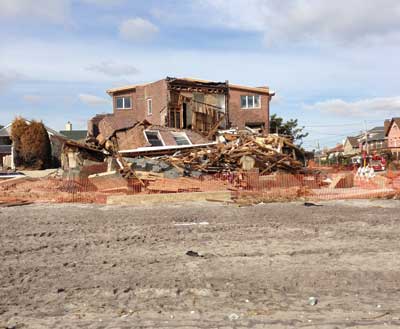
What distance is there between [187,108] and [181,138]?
528 cm

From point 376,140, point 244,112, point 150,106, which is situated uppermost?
point 150,106

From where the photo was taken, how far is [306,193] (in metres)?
18.2

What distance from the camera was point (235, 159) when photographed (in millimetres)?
24609

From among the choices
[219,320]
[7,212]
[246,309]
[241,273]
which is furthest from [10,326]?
[7,212]

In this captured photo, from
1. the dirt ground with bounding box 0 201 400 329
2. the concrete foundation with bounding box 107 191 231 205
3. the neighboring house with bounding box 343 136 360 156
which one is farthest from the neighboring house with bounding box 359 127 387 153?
the dirt ground with bounding box 0 201 400 329

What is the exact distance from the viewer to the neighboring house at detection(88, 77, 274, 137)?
120 feet

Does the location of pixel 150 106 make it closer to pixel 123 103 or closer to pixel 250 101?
pixel 123 103

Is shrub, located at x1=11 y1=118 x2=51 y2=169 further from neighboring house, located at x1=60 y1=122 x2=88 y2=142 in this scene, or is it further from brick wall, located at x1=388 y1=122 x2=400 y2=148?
brick wall, located at x1=388 y1=122 x2=400 y2=148

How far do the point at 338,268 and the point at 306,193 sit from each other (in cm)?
1134

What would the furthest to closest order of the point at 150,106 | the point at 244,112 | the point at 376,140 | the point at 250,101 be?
the point at 376,140, the point at 250,101, the point at 244,112, the point at 150,106

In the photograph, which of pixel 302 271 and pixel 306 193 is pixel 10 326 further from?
pixel 306 193

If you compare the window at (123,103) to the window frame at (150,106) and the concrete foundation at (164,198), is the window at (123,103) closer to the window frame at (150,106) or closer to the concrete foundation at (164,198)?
the window frame at (150,106)

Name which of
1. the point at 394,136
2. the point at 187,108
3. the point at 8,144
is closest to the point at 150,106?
the point at 187,108

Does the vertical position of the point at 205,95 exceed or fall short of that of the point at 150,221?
it exceeds it
